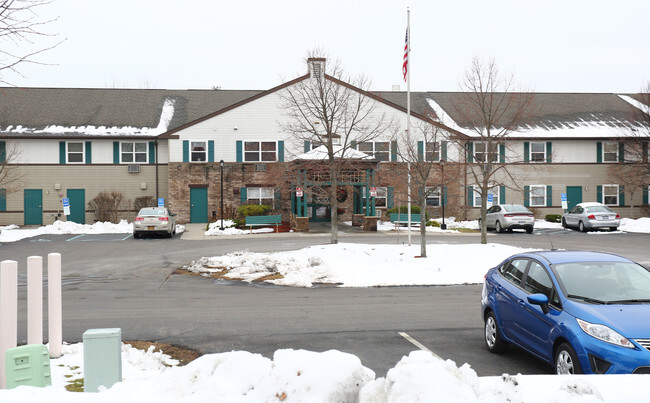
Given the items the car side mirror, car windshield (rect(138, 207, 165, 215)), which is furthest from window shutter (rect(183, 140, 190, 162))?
the car side mirror

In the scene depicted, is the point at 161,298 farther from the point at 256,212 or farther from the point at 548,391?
the point at 256,212

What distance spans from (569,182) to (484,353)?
122 feet

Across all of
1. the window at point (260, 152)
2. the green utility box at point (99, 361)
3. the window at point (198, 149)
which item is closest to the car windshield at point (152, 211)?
the window at point (198, 149)

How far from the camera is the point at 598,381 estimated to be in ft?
14.4

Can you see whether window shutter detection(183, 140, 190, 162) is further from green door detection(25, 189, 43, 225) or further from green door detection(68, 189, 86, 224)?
green door detection(25, 189, 43, 225)

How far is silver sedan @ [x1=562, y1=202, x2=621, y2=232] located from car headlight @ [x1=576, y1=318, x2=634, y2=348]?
27964 mm

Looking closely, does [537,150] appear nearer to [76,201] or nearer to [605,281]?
[76,201]

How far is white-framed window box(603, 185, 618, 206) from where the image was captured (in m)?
41.6

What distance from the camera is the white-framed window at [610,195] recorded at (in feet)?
136

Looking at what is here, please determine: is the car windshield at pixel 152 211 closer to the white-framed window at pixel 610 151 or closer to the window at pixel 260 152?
the window at pixel 260 152

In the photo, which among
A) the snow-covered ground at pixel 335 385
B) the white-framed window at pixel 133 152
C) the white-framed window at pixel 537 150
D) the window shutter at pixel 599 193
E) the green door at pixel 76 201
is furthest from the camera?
the window shutter at pixel 599 193

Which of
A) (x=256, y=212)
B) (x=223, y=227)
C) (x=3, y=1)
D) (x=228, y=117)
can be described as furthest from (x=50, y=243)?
(x=3, y=1)

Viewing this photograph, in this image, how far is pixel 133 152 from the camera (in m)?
38.7

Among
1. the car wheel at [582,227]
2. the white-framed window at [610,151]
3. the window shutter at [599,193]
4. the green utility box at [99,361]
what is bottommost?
the car wheel at [582,227]
